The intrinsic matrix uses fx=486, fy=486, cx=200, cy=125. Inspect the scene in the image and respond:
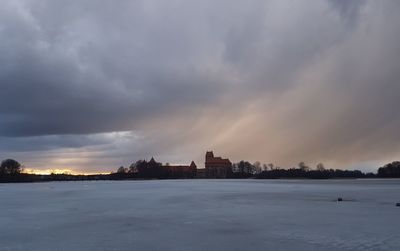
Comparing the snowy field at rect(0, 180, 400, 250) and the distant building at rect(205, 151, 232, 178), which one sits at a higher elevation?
the distant building at rect(205, 151, 232, 178)

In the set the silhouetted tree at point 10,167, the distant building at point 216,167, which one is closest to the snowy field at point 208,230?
the silhouetted tree at point 10,167

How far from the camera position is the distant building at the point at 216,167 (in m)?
179

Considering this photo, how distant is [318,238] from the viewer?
12.4m

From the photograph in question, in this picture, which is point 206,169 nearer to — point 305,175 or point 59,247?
point 305,175

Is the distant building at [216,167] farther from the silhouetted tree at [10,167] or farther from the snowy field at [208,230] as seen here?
the snowy field at [208,230]

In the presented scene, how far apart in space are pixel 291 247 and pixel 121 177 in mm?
156226

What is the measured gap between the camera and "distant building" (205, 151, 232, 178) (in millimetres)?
178762

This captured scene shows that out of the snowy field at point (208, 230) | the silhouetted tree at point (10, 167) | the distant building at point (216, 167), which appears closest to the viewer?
the snowy field at point (208, 230)

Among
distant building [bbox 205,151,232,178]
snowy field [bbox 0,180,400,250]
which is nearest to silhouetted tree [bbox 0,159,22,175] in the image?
distant building [bbox 205,151,232,178]

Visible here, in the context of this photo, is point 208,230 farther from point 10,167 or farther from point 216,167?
point 216,167

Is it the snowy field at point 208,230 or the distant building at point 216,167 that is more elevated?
the distant building at point 216,167

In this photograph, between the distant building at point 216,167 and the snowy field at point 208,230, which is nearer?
the snowy field at point 208,230

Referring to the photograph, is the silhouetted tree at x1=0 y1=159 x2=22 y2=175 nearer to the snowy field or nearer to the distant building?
the distant building

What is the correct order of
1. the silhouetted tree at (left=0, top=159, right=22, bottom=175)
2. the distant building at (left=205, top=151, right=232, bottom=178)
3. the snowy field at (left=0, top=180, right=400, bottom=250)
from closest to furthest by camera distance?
the snowy field at (left=0, top=180, right=400, bottom=250), the silhouetted tree at (left=0, top=159, right=22, bottom=175), the distant building at (left=205, top=151, right=232, bottom=178)
